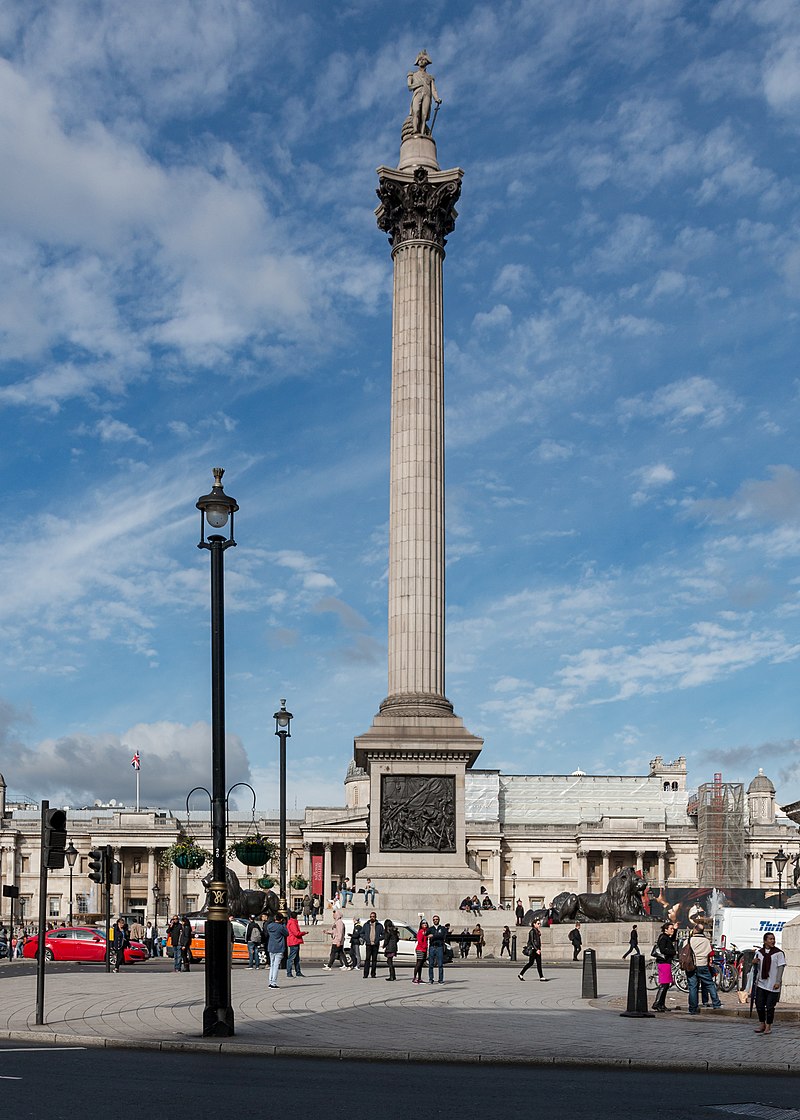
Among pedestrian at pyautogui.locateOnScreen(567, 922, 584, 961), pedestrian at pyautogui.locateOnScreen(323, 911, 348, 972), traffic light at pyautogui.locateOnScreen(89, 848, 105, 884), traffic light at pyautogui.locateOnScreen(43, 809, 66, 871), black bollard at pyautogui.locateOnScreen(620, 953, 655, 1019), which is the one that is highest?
traffic light at pyautogui.locateOnScreen(43, 809, 66, 871)

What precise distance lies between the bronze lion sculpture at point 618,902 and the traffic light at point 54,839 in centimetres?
3301

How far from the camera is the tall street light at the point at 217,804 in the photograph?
20656 millimetres

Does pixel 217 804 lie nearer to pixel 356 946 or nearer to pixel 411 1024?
pixel 411 1024

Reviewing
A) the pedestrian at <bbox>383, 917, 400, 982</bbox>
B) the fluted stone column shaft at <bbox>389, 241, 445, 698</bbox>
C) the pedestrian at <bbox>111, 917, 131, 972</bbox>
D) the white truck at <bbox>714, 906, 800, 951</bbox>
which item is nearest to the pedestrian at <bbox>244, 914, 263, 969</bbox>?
the pedestrian at <bbox>111, 917, 131, 972</bbox>

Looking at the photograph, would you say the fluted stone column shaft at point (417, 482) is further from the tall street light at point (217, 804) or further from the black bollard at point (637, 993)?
the tall street light at point (217, 804)

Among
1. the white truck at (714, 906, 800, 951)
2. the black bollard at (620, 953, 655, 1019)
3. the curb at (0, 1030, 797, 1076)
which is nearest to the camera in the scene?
the curb at (0, 1030, 797, 1076)

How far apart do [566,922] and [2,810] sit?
369 ft

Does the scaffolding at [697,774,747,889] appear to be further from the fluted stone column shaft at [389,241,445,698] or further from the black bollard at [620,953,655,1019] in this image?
the black bollard at [620,953,655,1019]

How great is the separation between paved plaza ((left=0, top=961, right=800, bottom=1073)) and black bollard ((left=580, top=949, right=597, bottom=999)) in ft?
1.30

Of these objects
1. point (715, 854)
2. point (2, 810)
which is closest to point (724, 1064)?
point (715, 854)

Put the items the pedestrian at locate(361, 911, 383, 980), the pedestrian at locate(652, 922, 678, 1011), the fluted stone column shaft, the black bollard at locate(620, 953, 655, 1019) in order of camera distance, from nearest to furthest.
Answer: the black bollard at locate(620, 953, 655, 1019)
the pedestrian at locate(652, 922, 678, 1011)
the pedestrian at locate(361, 911, 383, 980)
the fluted stone column shaft

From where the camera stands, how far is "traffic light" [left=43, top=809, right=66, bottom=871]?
73.0 ft

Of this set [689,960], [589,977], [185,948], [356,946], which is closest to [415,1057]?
[689,960]

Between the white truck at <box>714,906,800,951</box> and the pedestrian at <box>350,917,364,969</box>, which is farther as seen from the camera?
the white truck at <box>714,906,800,951</box>
